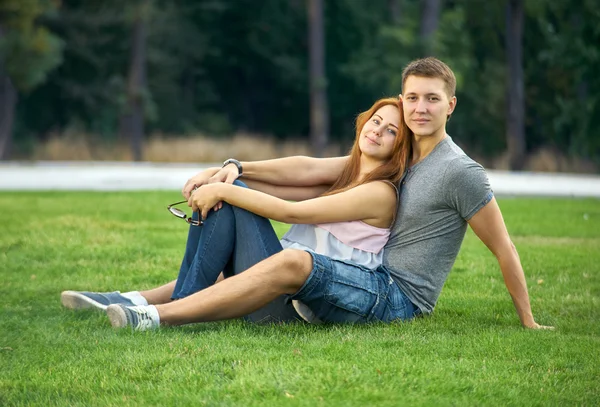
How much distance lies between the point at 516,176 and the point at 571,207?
7040 millimetres

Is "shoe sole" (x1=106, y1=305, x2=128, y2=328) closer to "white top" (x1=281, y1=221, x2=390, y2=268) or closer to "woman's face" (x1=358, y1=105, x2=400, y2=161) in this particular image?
"white top" (x1=281, y1=221, x2=390, y2=268)

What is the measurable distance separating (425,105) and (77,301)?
7.86ft

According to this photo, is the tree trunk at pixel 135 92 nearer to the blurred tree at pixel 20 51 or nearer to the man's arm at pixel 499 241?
the blurred tree at pixel 20 51

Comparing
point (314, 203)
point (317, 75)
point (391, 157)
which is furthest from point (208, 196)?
point (317, 75)

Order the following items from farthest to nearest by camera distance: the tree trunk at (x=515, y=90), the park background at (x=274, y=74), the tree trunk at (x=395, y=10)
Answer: the tree trunk at (x=395, y=10) → the park background at (x=274, y=74) → the tree trunk at (x=515, y=90)

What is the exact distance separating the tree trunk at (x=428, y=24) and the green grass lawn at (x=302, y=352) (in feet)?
74.0

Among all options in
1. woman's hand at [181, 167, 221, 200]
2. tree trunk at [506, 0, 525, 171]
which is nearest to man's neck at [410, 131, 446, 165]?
woman's hand at [181, 167, 221, 200]

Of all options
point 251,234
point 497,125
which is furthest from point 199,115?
point 251,234

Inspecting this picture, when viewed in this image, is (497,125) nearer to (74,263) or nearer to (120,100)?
(120,100)

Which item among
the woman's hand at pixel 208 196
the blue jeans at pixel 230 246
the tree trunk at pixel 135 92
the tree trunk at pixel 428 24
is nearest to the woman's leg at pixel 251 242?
the blue jeans at pixel 230 246

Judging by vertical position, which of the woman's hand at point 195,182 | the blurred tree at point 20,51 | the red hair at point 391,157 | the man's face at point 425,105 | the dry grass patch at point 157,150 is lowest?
the dry grass patch at point 157,150

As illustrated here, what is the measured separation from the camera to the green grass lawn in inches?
162

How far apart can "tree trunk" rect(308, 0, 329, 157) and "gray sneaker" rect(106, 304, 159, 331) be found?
87.1 feet

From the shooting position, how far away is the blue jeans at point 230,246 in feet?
17.0
